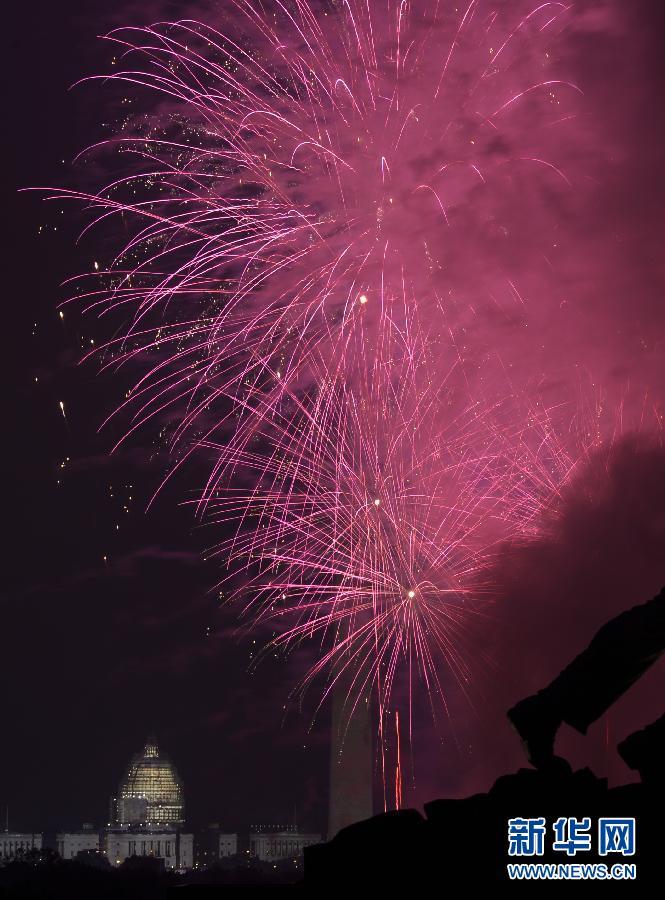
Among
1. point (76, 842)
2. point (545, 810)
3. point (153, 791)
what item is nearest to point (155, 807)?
point (153, 791)

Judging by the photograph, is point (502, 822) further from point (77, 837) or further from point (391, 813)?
point (77, 837)

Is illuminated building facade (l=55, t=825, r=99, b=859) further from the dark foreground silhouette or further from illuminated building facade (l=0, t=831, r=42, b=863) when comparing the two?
the dark foreground silhouette

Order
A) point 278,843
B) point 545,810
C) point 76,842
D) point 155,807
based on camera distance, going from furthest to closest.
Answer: point 76,842, point 278,843, point 155,807, point 545,810

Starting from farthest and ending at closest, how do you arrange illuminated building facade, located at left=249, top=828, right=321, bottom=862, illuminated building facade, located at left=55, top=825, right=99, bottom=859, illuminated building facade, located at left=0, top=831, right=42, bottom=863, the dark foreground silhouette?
1. illuminated building facade, located at left=55, top=825, right=99, bottom=859
2. illuminated building facade, located at left=249, top=828, right=321, bottom=862
3. illuminated building facade, located at left=0, top=831, right=42, bottom=863
4. the dark foreground silhouette

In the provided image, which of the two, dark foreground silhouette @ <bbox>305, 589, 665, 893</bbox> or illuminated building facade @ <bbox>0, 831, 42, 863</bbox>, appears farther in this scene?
illuminated building facade @ <bbox>0, 831, 42, 863</bbox>

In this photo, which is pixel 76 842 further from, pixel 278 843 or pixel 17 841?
pixel 278 843

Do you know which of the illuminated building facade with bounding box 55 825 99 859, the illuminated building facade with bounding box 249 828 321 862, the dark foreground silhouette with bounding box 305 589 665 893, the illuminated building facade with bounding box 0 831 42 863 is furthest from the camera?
the illuminated building facade with bounding box 55 825 99 859

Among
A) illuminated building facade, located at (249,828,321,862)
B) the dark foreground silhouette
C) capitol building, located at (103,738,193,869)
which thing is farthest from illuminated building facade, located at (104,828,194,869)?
the dark foreground silhouette
